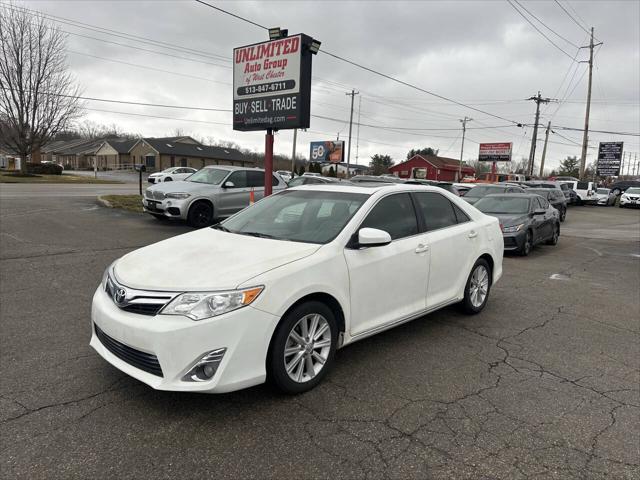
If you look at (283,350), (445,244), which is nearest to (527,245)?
(445,244)

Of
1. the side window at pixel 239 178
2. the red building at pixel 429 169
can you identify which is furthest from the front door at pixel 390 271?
the red building at pixel 429 169

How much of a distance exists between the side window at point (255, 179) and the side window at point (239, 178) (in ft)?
0.40

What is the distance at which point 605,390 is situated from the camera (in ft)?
12.0

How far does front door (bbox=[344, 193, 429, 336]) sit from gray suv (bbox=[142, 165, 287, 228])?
8.30 m

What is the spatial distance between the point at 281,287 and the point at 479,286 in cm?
325

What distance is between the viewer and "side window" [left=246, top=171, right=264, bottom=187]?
1288cm

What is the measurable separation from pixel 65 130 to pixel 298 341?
40.4m

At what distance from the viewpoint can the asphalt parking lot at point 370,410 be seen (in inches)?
102

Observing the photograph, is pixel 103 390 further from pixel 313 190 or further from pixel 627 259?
pixel 627 259

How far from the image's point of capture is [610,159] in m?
56.2

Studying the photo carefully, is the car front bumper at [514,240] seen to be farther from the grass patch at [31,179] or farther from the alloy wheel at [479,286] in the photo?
the grass patch at [31,179]

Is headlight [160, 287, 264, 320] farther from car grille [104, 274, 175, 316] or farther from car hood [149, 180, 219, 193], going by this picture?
car hood [149, 180, 219, 193]

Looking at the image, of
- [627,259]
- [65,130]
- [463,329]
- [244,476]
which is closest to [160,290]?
[244,476]

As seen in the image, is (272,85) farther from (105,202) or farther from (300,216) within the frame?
(105,202)
